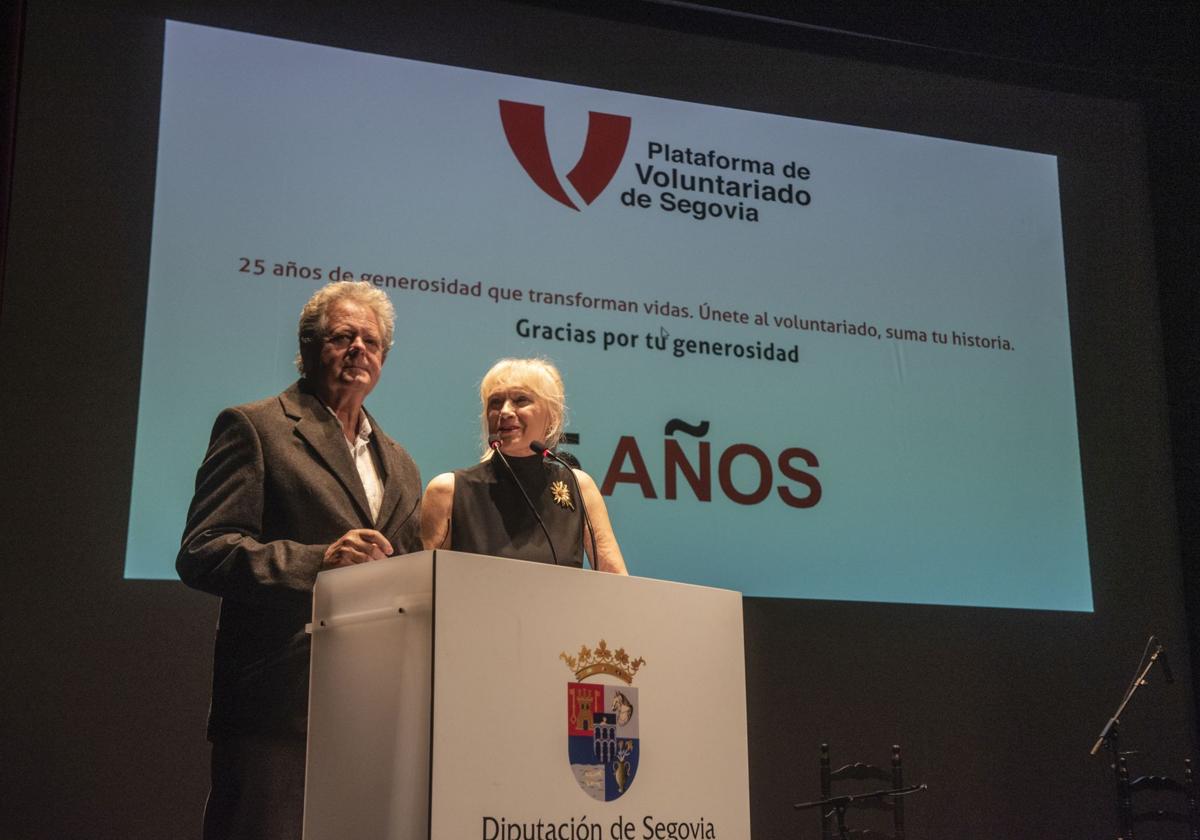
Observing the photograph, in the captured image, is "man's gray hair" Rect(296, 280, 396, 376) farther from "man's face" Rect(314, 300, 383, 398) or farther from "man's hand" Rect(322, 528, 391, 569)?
"man's hand" Rect(322, 528, 391, 569)

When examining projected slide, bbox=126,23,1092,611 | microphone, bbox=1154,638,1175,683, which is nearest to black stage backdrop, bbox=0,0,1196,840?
projected slide, bbox=126,23,1092,611

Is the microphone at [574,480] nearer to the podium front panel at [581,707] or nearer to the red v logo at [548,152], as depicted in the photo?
the podium front panel at [581,707]

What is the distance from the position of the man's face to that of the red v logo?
196 centimetres

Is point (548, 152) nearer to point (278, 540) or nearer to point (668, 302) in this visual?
point (668, 302)

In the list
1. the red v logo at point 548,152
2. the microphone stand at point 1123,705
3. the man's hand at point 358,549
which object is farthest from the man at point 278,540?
the microphone stand at point 1123,705

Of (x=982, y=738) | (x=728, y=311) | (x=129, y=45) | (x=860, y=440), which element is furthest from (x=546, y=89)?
(x=982, y=738)

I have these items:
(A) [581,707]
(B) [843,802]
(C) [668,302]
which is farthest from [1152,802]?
(A) [581,707]

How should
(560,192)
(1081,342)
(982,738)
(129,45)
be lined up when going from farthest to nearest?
1. (1081,342)
2. (982,738)
3. (560,192)
4. (129,45)

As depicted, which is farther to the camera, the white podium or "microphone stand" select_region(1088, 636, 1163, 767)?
"microphone stand" select_region(1088, 636, 1163, 767)

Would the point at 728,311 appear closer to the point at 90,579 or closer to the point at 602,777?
the point at 90,579

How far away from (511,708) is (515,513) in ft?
3.34

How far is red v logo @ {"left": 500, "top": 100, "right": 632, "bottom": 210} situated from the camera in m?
4.23

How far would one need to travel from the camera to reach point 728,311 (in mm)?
4348

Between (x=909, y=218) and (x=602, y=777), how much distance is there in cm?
343
